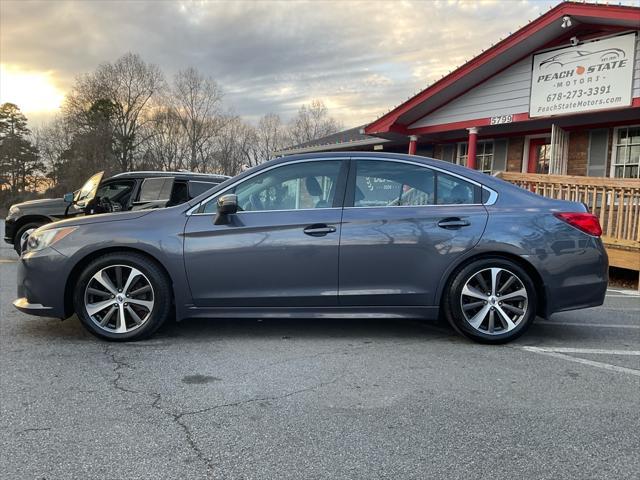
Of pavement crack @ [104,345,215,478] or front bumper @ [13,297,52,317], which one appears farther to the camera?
front bumper @ [13,297,52,317]

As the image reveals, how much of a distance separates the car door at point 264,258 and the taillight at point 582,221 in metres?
1.94

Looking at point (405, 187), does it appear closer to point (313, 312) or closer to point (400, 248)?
point (400, 248)

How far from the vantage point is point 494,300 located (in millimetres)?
4293

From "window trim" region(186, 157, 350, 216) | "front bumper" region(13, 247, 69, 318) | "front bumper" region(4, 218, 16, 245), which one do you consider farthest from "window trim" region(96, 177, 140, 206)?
"window trim" region(186, 157, 350, 216)

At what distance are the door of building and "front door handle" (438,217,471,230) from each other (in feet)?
33.1

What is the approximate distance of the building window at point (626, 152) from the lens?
11.4 metres

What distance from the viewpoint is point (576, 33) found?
11.1m

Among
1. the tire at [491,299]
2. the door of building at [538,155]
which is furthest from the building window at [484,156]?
the tire at [491,299]

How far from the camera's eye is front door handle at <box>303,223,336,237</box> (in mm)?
4238

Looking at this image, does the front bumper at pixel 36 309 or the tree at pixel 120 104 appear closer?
the front bumper at pixel 36 309

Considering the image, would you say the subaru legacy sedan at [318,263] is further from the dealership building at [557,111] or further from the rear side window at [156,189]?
the dealership building at [557,111]

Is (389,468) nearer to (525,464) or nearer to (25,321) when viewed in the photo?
(525,464)

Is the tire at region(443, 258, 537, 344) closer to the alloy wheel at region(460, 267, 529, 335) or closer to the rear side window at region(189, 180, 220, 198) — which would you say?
the alloy wheel at region(460, 267, 529, 335)

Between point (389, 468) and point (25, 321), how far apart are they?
4.17 m
